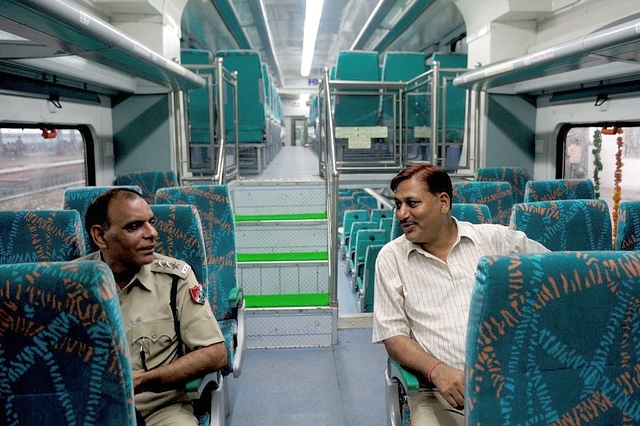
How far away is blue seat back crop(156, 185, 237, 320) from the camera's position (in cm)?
274

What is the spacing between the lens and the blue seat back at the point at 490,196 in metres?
3.25

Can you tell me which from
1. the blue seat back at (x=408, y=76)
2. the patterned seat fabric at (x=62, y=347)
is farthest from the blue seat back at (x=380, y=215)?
the patterned seat fabric at (x=62, y=347)

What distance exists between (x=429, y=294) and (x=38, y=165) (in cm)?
424

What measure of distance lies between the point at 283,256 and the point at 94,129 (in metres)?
2.37

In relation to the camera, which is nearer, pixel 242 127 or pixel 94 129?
pixel 94 129

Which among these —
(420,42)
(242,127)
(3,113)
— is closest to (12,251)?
(3,113)

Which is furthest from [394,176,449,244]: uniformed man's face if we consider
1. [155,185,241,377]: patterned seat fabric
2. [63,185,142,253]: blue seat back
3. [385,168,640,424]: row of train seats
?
→ [63,185,142,253]: blue seat back

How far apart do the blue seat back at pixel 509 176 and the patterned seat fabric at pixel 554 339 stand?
11.6ft

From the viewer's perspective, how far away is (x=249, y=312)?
3.72 m

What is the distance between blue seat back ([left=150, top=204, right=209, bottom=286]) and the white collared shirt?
84 cm

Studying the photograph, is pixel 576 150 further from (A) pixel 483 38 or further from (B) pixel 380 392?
(B) pixel 380 392

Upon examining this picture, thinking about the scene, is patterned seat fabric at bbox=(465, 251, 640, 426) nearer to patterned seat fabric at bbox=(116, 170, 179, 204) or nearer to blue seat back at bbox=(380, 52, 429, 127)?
patterned seat fabric at bbox=(116, 170, 179, 204)

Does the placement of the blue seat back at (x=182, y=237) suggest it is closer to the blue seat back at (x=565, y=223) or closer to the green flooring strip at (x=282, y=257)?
the blue seat back at (x=565, y=223)

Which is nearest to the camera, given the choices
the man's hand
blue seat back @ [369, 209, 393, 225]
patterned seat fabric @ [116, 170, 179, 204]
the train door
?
the man's hand
